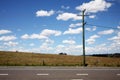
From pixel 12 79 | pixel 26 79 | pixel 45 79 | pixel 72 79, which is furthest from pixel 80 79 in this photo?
pixel 12 79

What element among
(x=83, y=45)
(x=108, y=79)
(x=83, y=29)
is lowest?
(x=108, y=79)

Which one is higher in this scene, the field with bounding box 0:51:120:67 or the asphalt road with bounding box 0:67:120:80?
the field with bounding box 0:51:120:67

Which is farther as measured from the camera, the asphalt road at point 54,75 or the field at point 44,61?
the field at point 44,61

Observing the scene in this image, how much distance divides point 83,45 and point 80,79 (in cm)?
1551

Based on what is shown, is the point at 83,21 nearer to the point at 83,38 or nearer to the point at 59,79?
the point at 83,38

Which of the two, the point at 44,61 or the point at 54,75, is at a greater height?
the point at 44,61

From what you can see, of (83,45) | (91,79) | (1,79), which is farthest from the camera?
(83,45)

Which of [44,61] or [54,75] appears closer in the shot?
[54,75]

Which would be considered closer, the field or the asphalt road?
the asphalt road

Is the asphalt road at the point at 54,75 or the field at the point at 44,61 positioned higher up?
the field at the point at 44,61

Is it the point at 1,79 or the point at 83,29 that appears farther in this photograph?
the point at 83,29

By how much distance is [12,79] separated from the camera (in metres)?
13.1

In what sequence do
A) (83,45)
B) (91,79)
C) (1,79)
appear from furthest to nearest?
(83,45) < (91,79) < (1,79)

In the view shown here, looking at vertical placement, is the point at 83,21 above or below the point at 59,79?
above
